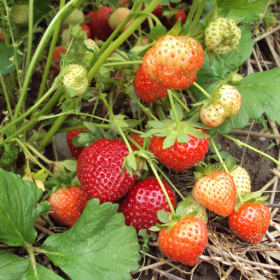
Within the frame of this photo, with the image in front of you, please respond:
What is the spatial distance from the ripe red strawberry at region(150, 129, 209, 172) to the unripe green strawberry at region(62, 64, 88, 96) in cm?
30

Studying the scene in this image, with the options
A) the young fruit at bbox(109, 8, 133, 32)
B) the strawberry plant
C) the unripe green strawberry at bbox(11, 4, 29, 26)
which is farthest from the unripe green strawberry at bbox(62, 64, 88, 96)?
the young fruit at bbox(109, 8, 133, 32)

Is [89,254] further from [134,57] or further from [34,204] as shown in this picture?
[134,57]

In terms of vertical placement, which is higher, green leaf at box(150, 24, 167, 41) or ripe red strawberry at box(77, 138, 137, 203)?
green leaf at box(150, 24, 167, 41)

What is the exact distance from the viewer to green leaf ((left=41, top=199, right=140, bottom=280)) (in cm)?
89

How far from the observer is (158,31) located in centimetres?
75

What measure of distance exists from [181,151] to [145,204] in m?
0.24

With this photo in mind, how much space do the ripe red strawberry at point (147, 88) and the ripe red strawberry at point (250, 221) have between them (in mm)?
499

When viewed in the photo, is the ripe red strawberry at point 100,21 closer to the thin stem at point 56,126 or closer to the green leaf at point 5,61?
the green leaf at point 5,61

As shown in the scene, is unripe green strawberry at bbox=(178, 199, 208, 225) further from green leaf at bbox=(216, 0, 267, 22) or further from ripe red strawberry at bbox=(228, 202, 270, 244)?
green leaf at bbox=(216, 0, 267, 22)

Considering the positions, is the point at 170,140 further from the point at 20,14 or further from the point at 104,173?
the point at 20,14

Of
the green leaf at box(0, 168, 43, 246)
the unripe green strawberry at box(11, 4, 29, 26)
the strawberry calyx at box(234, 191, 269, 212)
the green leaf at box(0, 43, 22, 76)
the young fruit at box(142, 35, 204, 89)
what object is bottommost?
the strawberry calyx at box(234, 191, 269, 212)

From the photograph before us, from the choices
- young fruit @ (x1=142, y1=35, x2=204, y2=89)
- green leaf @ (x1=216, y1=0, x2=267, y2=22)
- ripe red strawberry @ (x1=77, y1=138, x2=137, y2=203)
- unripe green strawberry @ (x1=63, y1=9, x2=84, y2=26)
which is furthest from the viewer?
unripe green strawberry @ (x1=63, y1=9, x2=84, y2=26)

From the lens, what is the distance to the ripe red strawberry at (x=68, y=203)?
1008 mm

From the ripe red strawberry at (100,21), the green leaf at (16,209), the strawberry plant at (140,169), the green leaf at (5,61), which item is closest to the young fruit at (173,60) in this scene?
the strawberry plant at (140,169)
